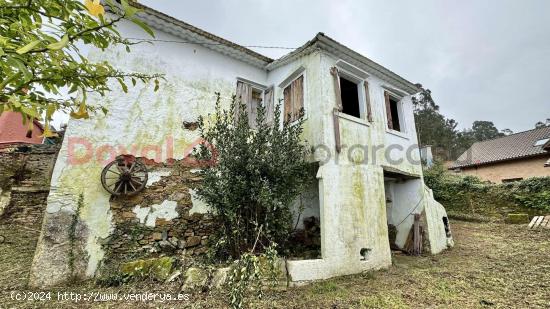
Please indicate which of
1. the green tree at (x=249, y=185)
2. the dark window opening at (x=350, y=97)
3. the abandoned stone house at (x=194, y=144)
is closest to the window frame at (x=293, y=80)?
the abandoned stone house at (x=194, y=144)

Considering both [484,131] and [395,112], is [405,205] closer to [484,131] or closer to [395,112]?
[395,112]

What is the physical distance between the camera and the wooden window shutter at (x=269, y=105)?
7696 mm

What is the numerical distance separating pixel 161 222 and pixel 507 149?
77.9 ft

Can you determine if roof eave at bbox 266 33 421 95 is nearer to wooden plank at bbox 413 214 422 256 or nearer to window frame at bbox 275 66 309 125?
window frame at bbox 275 66 309 125

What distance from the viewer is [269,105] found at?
309 inches

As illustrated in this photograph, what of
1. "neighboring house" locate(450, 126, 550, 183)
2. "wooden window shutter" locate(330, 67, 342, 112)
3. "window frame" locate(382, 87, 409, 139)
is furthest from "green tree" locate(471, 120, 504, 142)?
"wooden window shutter" locate(330, 67, 342, 112)

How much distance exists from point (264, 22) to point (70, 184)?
360 inches

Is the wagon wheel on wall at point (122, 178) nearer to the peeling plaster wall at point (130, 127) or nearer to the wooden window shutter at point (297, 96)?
the peeling plaster wall at point (130, 127)

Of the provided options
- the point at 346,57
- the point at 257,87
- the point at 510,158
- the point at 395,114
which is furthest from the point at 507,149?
the point at 257,87

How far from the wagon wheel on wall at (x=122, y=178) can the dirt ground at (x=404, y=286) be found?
1.83 metres

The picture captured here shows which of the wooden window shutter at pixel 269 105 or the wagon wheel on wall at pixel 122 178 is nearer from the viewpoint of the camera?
the wagon wheel on wall at pixel 122 178

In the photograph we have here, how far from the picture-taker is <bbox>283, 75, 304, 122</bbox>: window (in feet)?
22.4

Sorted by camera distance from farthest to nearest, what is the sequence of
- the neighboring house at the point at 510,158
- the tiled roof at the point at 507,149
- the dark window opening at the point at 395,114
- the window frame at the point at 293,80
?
the tiled roof at the point at 507,149
the neighboring house at the point at 510,158
the dark window opening at the point at 395,114
the window frame at the point at 293,80

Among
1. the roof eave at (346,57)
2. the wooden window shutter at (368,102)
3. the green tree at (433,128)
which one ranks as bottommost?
the wooden window shutter at (368,102)
